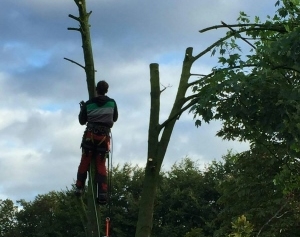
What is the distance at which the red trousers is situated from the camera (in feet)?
35.4

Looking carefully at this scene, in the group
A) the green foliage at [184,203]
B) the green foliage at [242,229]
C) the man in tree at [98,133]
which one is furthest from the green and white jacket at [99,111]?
the green foliage at [184,203]

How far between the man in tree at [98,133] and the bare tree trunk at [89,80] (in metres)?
0.08

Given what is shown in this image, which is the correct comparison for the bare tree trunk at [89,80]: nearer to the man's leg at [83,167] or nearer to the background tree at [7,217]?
the man's leg at [83,167]

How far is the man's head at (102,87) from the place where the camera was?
1057 centimetres

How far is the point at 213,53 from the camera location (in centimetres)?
1310

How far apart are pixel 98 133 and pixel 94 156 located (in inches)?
15.1

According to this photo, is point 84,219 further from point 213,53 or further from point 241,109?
point 213,53

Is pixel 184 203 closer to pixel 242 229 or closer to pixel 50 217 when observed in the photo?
pixel 50 217

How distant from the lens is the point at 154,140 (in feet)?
39.5

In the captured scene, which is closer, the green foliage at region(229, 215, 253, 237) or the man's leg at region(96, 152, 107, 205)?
the man's leg at region(96, 152, 107, 205)

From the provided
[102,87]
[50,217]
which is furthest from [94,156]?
[50,217]

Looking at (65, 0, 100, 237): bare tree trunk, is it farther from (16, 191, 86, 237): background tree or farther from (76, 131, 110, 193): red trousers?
(16, 191, 86, 237): background tree

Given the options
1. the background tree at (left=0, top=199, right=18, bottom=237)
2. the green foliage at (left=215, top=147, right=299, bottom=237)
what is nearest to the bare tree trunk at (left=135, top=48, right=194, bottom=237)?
the green foliage at (left=215, top=147, right=299, bottom=237)

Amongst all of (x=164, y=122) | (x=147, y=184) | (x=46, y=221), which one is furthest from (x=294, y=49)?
(x=46, y=221)
